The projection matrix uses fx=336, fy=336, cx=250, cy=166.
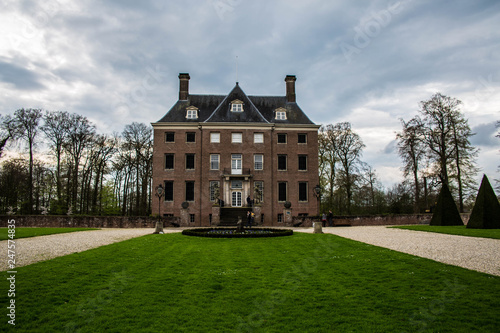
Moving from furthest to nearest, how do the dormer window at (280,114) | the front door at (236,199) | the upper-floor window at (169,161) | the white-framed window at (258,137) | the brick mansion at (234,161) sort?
the dormer window at (280,114), the white-framed window at (258,137), the upper-floor window at (169,161), the brick mansion at (234,161), the front door at (236,199)

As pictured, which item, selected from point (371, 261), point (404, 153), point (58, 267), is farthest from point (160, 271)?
point (404, 153)

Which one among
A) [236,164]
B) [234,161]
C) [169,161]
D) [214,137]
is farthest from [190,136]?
[236,164]

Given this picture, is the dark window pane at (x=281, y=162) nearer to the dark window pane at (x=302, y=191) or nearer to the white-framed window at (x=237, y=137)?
the dark window pane at (x=302, y=191)

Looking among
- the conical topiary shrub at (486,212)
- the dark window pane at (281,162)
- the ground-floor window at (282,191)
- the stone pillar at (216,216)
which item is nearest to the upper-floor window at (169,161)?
the stone pillar at (216,216)

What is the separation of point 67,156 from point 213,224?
1815 cm

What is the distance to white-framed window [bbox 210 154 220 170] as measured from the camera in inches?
1251

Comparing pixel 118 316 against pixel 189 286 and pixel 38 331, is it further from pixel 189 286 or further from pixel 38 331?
pixel 189 286

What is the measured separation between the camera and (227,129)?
106 feet

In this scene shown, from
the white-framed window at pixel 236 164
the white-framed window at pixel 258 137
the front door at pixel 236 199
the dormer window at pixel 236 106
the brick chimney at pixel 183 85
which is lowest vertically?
Answer: the front door at pixel 236 199

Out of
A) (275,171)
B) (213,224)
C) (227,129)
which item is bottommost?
(213,224)

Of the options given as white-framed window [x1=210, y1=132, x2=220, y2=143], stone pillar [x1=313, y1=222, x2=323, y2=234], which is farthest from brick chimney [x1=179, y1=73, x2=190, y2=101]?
stone pillar [x1=313, y1=222, x2=323, y2=234]

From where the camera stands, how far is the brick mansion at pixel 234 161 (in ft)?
102

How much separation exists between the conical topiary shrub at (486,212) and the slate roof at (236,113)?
1648 cm

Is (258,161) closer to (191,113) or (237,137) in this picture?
(237,137)
